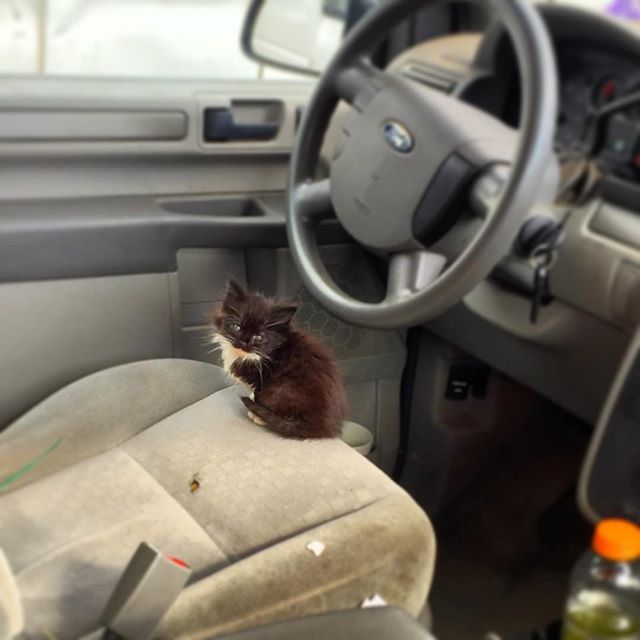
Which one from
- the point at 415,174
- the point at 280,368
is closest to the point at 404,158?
the point at 415,174

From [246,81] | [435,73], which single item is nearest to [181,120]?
[246,81]

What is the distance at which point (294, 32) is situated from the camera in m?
2.02

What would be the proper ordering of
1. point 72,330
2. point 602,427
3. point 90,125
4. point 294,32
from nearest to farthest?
point 602,427
point 72,330
point 90,125
point 294,32

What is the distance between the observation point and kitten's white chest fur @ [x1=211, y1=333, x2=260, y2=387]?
3.42ft

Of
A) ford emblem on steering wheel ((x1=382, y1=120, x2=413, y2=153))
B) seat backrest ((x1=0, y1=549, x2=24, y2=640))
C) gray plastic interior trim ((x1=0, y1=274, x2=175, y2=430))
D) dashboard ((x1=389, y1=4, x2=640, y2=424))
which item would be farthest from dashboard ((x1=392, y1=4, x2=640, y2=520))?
seat backrest ((x1=0, y1=549, x2=24, y2=640))

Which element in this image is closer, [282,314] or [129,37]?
[282,314]

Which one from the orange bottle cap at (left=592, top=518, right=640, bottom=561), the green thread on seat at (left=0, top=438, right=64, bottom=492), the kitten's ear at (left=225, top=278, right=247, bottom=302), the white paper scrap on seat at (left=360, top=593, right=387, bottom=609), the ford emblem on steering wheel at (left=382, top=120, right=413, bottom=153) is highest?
the ford emblem on steering wheel at (left=382, top=120, right=413, bottom=153)

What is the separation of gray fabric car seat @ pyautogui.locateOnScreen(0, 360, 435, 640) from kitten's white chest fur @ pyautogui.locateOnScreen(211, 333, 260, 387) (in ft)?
A: 0.07

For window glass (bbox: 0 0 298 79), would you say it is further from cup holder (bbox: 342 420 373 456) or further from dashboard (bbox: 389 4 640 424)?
cup holder (bbox: 342 420 373 456)

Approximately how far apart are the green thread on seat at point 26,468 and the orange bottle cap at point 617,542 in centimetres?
68

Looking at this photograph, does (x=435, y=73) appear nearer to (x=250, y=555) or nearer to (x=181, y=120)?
(x=181, y=120)

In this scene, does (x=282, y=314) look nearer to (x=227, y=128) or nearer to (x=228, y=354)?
(x=228, y=354)

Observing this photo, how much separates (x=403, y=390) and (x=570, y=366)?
25 cm

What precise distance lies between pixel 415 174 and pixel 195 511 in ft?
1.67
